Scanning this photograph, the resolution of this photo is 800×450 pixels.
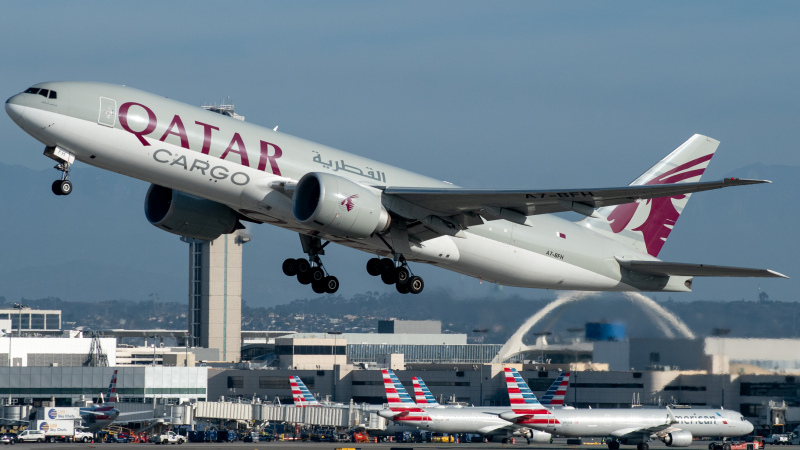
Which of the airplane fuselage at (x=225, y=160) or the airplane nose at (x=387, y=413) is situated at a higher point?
the airplane fuselage at (x=225, y=160)

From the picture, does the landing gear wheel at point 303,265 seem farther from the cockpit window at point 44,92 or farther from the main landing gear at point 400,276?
the cockpit window at point 44,92

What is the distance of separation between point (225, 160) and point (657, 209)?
19591 mm

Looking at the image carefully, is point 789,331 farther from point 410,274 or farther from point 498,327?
point 410,274

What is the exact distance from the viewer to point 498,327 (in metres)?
86.8

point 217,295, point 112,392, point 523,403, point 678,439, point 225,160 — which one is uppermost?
point 225,160

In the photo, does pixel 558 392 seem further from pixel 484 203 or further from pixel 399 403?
pixel 484 203

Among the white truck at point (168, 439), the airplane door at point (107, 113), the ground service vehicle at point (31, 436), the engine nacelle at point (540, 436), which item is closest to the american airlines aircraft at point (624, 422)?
the engine nacelle at point (540, 436)

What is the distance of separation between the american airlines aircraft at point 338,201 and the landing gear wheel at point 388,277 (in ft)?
0.16

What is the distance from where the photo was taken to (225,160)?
34156 mm

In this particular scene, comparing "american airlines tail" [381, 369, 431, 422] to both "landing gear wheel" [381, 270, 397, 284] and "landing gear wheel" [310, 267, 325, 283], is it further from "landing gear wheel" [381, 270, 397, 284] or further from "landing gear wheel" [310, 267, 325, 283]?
"landing gear wheel" [381, 270, 397, 284]

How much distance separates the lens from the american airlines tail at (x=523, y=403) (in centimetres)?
6588

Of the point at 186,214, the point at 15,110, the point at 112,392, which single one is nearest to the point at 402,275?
the point at 186,214

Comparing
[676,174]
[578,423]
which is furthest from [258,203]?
[578,423]

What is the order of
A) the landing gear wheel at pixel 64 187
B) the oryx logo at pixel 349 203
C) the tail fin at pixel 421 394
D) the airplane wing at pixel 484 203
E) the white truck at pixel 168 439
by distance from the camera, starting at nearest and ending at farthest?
the landing gear wheel at pixel 64 187 → the oryx logo at pixel 349 203 → the airplane wing at pixel 484 203 → the tail fin at pixel 421 394 → the white truck at pixel 168 439
